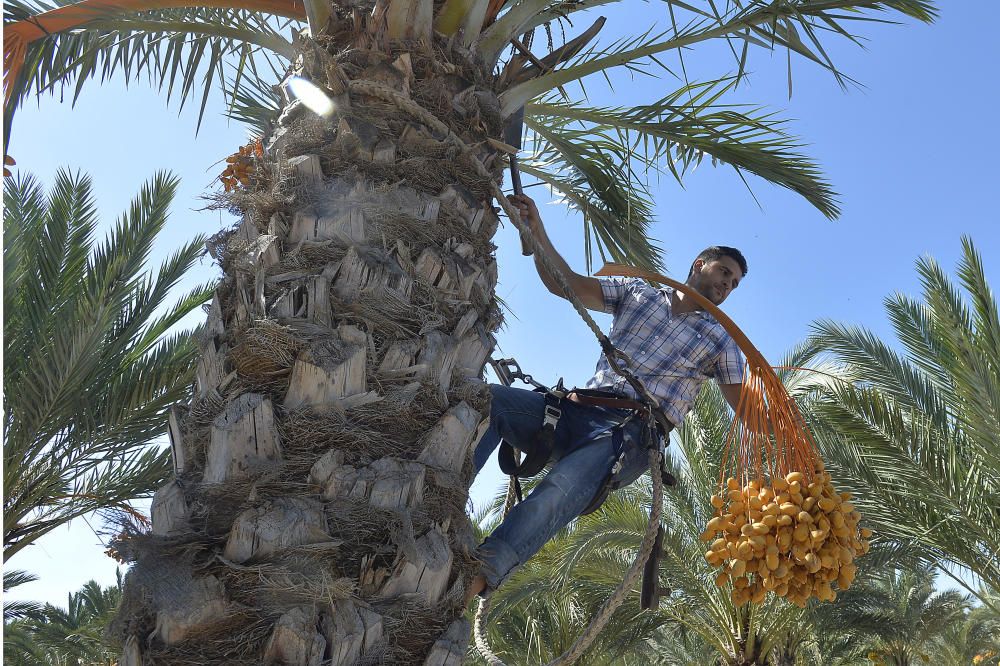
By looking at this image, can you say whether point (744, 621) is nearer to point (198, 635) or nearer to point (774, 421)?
point (774, 421)

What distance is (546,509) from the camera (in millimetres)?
2768

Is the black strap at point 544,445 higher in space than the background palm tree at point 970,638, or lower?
higher

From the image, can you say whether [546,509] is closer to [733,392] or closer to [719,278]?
[733,392]

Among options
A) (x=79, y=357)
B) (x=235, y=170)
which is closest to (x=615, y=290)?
(x=235, y=170)

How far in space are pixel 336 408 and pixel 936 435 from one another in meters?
6.90

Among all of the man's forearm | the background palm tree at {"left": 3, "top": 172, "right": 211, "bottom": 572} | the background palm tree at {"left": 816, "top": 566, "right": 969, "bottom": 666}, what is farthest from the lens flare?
the background palm tree at {"left": 816, "top": 566, "right": 969, "bottom": 666}

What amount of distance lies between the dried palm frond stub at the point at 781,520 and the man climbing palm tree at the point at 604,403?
14.6 inches

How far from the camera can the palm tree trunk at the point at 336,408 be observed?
1.90 m

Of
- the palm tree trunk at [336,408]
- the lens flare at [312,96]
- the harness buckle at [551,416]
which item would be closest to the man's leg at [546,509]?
the harness buckle at [551,416]

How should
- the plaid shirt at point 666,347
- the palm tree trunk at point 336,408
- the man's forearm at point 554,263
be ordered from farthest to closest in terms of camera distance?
the plaid shirt at point 666,347 < the man's forearm at point 554,263 < the palm tree trunk at point 336,408

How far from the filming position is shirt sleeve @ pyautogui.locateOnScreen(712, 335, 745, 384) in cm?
355

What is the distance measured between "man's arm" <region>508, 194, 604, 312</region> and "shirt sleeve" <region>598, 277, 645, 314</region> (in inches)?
0.8

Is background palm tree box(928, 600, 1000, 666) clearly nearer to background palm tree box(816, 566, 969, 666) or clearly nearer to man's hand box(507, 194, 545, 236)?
background palm tree box(816, 566, 969, 666)

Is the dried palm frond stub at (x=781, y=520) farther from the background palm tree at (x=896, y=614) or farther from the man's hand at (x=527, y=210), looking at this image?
the background palm tree at (x=896, y=614)
